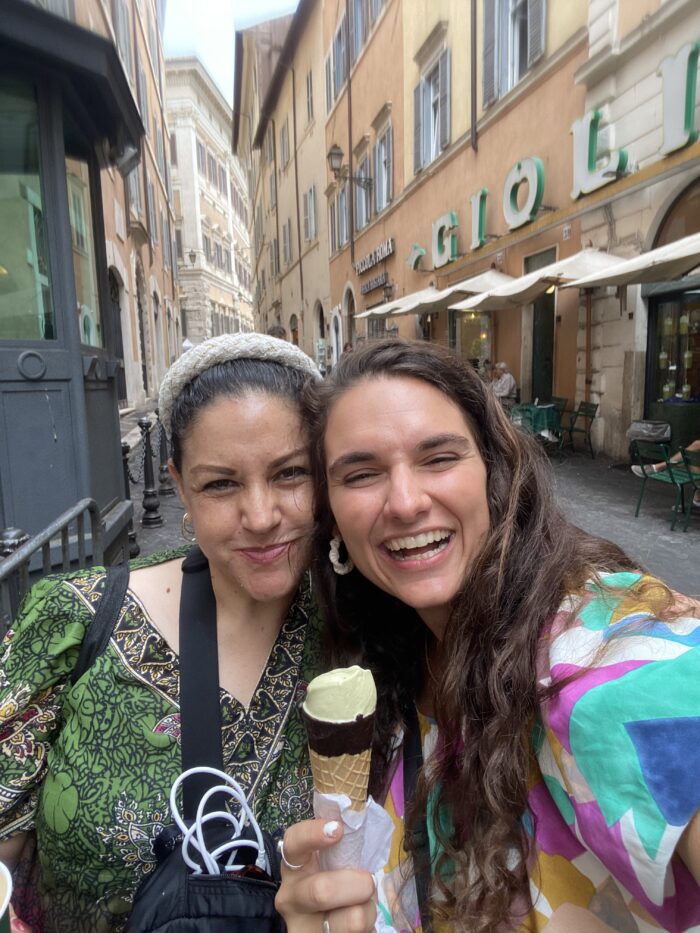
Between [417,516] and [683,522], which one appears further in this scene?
[683,522]

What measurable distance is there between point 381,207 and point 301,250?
1250cm

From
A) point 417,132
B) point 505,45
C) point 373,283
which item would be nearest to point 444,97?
point 417,132

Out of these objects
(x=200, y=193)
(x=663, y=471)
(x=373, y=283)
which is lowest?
(x=663, y=471)

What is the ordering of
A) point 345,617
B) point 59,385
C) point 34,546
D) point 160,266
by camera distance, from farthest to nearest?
point 160,266 → point 59,385 → point 34,546 → point 345,617

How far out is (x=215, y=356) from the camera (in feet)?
5.17

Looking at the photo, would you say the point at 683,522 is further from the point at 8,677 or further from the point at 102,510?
the point at 8,677

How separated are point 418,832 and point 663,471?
257 inches

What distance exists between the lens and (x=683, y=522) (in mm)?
6504

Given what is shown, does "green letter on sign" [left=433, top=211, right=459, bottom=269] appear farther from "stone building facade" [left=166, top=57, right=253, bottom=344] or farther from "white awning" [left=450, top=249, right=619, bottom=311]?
"stone building facade" [left=166, top=57, right=253, bottom=344]

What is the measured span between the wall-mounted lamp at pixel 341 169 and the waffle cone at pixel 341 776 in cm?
2253

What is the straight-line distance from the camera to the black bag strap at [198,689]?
128 centimetres

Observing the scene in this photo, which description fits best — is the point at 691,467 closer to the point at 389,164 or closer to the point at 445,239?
the point at 445,239

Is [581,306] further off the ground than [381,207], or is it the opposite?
[381,207]

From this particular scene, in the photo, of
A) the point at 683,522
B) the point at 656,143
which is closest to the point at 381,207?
the point at 656,143
